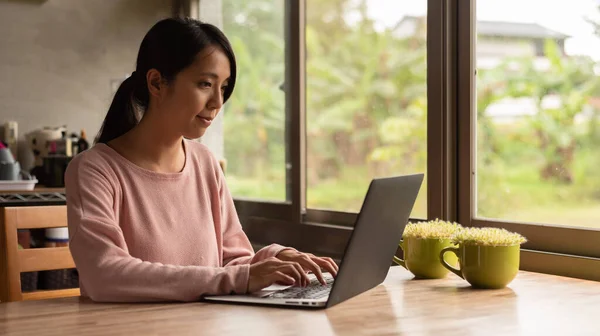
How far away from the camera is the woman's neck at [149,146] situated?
171 centimetres

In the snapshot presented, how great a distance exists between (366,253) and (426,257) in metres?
0.29

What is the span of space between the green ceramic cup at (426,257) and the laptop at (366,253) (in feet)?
0.30

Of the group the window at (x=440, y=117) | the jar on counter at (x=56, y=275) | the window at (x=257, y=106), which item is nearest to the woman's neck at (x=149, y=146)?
the window at (x=440, y=117)

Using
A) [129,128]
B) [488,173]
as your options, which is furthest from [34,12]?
[488,173]

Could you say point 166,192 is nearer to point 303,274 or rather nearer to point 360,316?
point 303,274

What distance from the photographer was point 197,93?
1.68 metres

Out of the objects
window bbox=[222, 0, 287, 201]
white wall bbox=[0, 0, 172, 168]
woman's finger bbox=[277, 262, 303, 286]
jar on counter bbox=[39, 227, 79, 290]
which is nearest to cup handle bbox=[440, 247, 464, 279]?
woman's finger bbox=[277, 262, 303, 286]

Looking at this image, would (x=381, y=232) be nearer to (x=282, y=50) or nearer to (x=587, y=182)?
(x=587, y=182)

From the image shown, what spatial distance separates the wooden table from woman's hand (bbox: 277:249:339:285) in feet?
0.31

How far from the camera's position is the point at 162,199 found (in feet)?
5.57

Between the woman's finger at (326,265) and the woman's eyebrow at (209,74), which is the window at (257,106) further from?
the woman's finger at (326,265)

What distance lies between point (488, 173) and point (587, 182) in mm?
306

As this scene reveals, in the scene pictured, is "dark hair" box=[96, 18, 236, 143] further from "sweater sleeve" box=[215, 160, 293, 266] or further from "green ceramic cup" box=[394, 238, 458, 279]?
"green ceramic cup" box=[394, 238, 458, 279]

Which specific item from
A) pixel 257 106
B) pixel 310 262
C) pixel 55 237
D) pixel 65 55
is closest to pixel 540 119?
pixel 310 262
